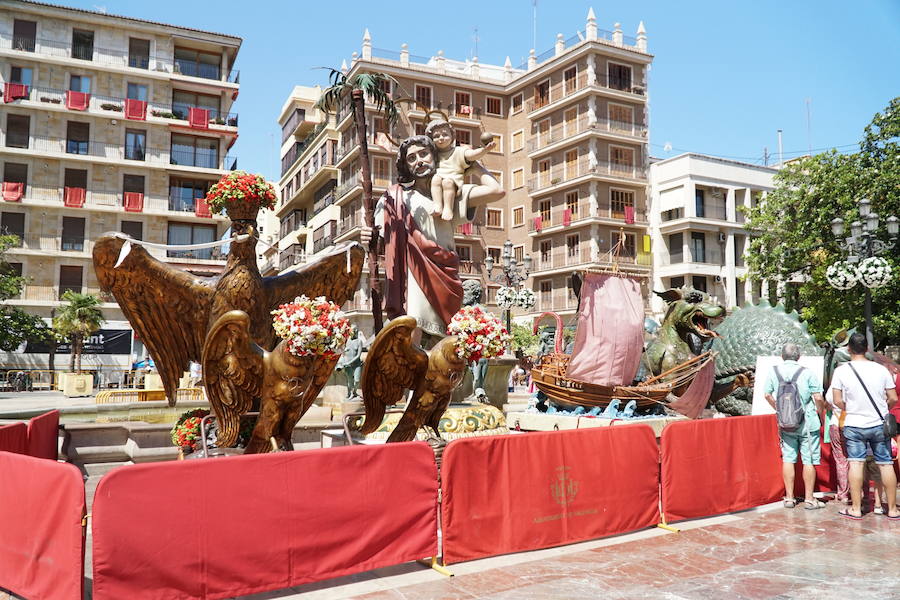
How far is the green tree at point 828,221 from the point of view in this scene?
80.8 feet

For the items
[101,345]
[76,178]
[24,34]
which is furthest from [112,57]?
[101,345]

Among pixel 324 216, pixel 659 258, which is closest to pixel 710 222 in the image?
pixel 659 258

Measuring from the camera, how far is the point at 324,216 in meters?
48.7

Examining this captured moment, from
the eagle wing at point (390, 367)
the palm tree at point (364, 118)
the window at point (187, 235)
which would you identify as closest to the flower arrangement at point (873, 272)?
the palm tree at point (364, 118)

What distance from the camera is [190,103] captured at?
41.5m

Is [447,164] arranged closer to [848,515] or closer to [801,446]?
[801,446]

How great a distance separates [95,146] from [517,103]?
27760mm

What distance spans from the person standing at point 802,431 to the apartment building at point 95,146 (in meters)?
34.2

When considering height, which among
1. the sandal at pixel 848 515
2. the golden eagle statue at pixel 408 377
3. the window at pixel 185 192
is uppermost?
the window at pixel 185 192

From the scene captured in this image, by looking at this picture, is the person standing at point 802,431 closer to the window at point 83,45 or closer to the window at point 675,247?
the window at point 675,247

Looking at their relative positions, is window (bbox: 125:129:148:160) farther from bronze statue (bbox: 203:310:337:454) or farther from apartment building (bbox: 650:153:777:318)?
bronze statue (bbox: 203:310:337:454)

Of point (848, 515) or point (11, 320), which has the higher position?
point (11, 320)

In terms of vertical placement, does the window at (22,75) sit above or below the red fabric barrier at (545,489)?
above

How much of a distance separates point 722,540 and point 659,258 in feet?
137
